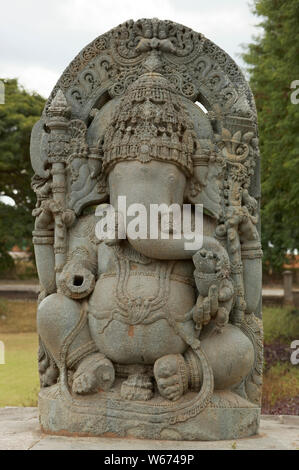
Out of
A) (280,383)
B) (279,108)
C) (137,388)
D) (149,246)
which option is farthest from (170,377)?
(279,108)

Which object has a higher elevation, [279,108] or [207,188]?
[279,108]

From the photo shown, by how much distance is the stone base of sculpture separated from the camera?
3996 mm

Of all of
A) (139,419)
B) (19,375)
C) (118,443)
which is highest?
(139,419)

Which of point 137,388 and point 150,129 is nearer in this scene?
point 137,388

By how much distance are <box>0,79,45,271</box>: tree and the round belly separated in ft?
45.9

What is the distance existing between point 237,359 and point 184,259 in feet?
2.47

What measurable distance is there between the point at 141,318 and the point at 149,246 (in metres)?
0.47

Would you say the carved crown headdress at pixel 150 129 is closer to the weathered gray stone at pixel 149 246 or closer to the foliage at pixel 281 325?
the weathered gray stone at pixel 149 246

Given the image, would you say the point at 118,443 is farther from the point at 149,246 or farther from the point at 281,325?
the point at 281,325

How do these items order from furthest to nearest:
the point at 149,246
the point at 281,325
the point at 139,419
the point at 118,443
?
the point at 281,325
the point at 149,246
the point at 139,419
the point at 118,443

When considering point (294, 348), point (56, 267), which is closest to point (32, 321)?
point (294, 348)

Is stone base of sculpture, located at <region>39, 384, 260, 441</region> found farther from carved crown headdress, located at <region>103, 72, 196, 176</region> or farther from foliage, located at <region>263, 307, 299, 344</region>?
foliage, located at <region>263, 307, 299, 344</region>

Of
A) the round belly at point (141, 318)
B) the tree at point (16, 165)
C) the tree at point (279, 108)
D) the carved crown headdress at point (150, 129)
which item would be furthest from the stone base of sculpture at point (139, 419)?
the tree at point (16, 165)

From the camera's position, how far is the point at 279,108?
37.2ft
